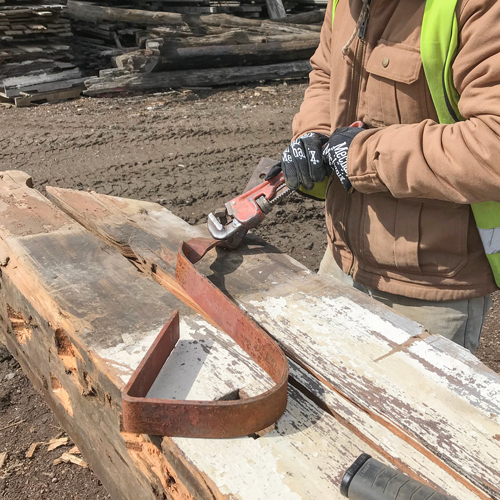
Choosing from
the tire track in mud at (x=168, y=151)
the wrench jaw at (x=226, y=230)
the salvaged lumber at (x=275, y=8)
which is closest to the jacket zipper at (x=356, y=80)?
the wrench jaw at (x=226, y=230)

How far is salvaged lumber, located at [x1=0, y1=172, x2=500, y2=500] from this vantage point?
114cm

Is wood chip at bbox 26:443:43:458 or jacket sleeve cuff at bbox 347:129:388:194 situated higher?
jacket sleeve cuff at bbox 347:129:388:194

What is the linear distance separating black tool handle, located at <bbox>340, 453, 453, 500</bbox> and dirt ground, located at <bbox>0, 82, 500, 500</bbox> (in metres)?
1.60

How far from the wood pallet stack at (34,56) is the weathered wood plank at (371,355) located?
5858 millimetres

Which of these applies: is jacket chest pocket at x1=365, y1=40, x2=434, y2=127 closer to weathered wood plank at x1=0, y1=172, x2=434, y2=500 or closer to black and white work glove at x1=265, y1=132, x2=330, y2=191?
black and white work glove at x1=265, y1=132, x2=330, y2=191

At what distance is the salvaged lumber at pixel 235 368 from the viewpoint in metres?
1.14

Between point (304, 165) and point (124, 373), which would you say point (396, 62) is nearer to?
point (304, 165)

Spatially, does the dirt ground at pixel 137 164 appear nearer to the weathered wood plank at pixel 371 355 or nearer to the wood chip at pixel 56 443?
the wood chip at pixel 56 443

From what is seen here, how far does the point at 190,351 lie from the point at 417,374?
0.57 m

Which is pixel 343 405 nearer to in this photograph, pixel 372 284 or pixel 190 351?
pixel 190 351

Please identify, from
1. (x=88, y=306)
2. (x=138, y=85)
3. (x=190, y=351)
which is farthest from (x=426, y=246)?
(x=138, y=85)

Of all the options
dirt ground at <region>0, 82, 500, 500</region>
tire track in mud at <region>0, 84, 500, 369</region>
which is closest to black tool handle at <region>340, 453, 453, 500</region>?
dirt ground at <region>0, 82, 500, 500</region>

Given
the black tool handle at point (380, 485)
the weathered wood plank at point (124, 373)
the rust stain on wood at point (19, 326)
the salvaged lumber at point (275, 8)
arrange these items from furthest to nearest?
the salvaged lumber at point (275, 8), the rust stain on wood at point (19, 326), the weathered wood plank at point (124, 373), the black tool handle at point (380, 485)

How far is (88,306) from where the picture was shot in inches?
63.7
